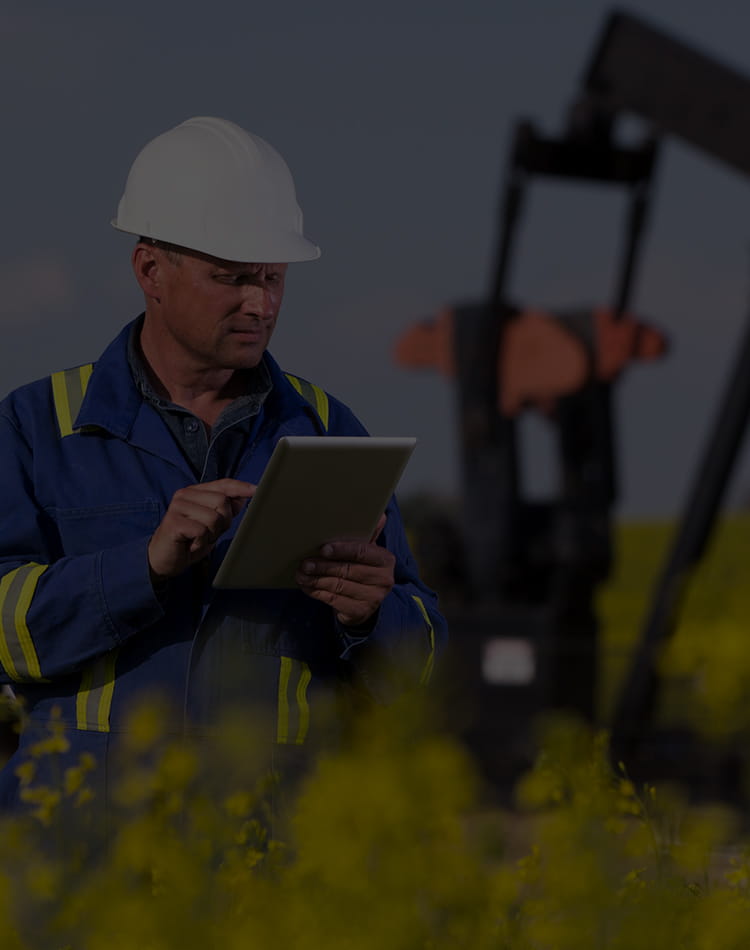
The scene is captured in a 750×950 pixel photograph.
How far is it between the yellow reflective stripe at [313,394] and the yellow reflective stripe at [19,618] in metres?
0.56

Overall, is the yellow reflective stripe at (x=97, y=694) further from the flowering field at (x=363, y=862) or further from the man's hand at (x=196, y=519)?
→ the man's hand at (x=196, y=519)

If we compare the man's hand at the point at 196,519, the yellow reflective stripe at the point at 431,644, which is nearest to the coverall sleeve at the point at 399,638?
the yellow reflective stripe at the point at 431,644

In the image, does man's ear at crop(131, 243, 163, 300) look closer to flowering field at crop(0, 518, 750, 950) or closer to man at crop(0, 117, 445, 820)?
man at crop(0, 117, 445, 820)

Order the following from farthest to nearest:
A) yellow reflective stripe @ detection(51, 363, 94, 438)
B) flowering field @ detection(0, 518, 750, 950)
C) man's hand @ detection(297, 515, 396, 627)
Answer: yellow reflective stripe @ detection(51, 363, 94, 438) < man's hand @ detection(297, 515, 396, 627) < flowering field @ detection(0, 518, 750, 950)

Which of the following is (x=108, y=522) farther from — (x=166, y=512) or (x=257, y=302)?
(x=257, y=302)

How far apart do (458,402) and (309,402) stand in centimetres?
853

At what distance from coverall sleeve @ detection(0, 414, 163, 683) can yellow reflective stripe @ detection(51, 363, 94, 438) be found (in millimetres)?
98

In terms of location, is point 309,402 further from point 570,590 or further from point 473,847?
point 570,590

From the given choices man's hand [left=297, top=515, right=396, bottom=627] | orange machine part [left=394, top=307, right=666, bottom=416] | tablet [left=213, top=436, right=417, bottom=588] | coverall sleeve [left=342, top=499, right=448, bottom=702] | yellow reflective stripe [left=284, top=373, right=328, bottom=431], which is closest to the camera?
tablet [left=213, top=436, right=417, bottom=588]

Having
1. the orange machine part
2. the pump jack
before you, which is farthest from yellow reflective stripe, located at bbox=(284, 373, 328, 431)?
the orange machine part

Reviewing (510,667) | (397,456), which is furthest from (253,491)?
(510,667)

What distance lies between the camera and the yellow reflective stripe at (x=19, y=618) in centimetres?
275

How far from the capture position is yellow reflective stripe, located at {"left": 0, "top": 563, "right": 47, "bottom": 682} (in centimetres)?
275

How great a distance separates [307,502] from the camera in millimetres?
2605
